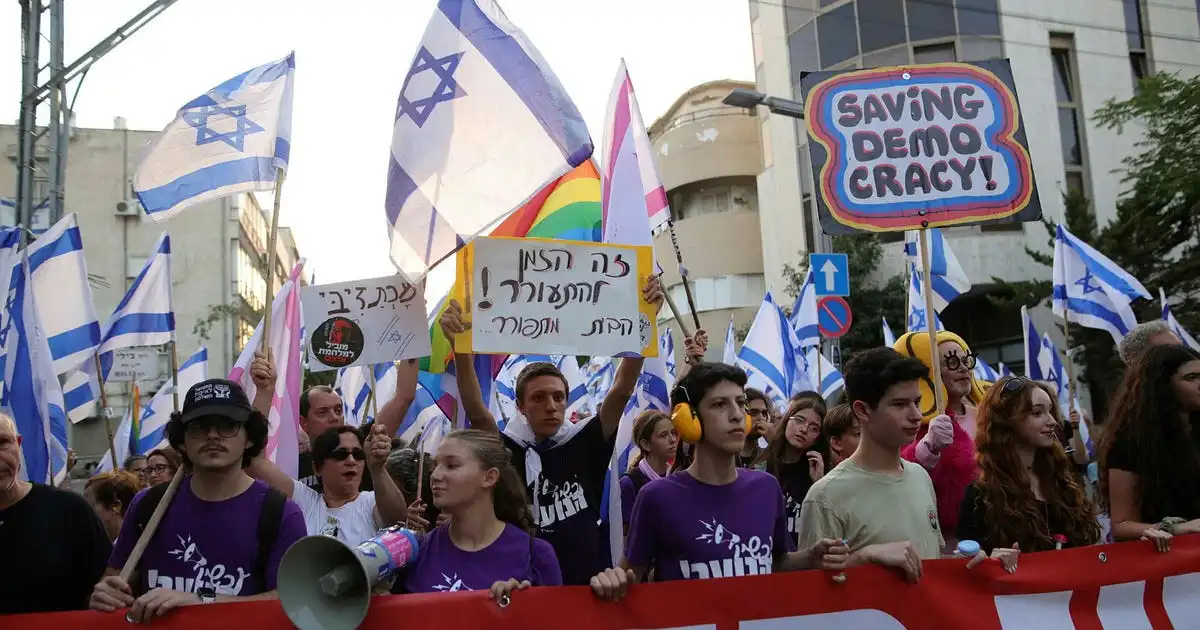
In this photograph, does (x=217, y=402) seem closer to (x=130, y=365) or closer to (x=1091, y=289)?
(x=1091, y=289)

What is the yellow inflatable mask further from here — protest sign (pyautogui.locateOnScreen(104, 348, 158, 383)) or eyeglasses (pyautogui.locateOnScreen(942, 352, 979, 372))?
protest sign (pyautogui.locateOnScreen(104, 348, 158, 383))

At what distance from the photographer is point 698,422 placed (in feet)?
12.1

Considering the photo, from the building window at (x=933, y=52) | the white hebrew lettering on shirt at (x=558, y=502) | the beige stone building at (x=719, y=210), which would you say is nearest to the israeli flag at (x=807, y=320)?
the white hebrew lettering on shirt at (x=558, y=502)

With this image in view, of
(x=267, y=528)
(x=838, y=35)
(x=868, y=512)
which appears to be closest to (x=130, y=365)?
(x=267, y=528)

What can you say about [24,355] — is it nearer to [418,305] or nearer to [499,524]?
[418,305]

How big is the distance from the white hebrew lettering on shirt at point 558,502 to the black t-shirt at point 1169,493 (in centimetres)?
214

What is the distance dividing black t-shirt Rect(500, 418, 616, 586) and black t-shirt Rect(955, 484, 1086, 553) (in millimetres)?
1434

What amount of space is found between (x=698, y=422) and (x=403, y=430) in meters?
5.90

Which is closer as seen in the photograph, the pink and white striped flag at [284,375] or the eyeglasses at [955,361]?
the eyeglasses at [955,361]

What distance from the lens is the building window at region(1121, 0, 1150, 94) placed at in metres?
28.1

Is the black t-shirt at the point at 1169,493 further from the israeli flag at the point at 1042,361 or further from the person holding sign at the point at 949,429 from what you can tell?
the israeli flag at the point at 1042,361

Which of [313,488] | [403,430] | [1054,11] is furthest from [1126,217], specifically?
[313,488]

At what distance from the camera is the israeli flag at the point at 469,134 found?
4816mm

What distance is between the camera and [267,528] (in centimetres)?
348
